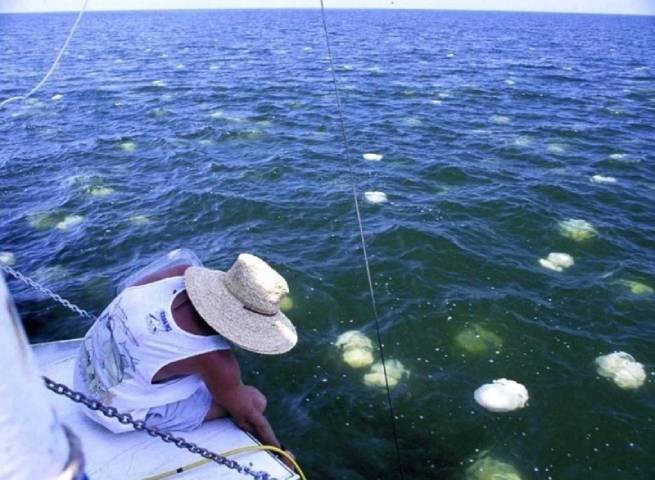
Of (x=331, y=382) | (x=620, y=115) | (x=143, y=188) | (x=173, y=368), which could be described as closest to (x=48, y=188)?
(x=143, y=188)

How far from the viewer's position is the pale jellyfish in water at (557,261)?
32.8 feet

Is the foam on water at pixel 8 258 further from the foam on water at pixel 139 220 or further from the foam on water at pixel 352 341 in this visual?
the foam on water at pixel 352 341

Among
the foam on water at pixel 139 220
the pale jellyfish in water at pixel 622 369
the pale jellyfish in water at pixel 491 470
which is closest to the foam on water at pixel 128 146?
the foam on water at pixel 139 220

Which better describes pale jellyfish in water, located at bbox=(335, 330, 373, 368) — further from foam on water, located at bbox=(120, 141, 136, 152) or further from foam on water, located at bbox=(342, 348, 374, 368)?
foam on water, located at bbox=(120, 141, 136, 152)

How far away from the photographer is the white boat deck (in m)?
4.26

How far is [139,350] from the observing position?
4.07 meters

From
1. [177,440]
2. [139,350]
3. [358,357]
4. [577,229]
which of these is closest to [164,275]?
[139,350]

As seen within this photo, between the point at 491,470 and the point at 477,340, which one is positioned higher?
the point at 477,340

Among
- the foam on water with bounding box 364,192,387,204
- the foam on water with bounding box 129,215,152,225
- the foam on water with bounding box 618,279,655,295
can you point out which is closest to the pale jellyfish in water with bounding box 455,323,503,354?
the foam on water with bounding box 618,279,655,295

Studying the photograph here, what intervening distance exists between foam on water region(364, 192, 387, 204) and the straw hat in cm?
877

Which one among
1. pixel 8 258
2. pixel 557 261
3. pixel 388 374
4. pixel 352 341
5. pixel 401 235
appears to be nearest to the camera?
pixel 388 374

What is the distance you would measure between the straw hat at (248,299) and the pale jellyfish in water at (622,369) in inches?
216

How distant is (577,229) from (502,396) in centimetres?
576

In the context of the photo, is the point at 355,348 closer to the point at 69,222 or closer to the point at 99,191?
the point at 69,222
